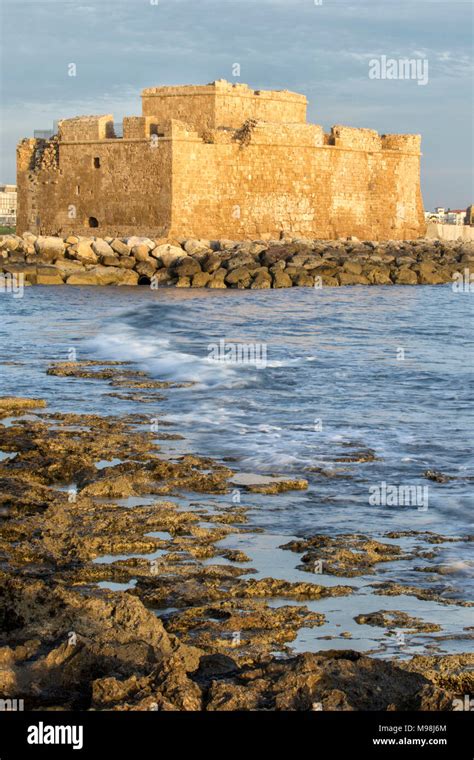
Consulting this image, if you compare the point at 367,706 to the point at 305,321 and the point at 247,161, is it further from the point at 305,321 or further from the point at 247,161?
the point at 247,161

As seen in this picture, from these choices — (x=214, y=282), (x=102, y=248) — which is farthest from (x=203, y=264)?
(x=102, y=248)

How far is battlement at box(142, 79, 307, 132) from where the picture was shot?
3334cm

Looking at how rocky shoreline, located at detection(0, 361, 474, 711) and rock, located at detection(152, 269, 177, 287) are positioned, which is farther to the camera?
rock, located at detection(152, 269, 177, 287)

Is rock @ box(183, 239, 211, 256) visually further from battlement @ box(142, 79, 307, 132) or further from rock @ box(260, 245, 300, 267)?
battlement @ box(142, 79, 307, 132)

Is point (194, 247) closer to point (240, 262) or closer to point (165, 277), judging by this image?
point (240, 262)

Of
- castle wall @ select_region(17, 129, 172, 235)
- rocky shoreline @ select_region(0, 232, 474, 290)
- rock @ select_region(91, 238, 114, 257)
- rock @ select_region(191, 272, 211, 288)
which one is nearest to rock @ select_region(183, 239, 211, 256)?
rocky shoreline @ select_region(0, 232, 474, 290)

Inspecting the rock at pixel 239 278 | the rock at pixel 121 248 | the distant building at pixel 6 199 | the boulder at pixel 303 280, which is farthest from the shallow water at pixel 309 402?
the distant building at pixel 6 199

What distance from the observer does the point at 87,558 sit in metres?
5.11

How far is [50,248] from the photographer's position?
2909 cm

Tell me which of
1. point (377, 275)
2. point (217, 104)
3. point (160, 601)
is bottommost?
point (160, 601)

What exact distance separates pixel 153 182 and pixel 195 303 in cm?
984

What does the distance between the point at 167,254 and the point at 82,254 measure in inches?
88.1

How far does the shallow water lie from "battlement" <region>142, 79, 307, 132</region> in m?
12.5

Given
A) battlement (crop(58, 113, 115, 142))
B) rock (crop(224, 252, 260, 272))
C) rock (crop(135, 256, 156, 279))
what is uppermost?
battlement (crop(58, 113, 115, 142))
